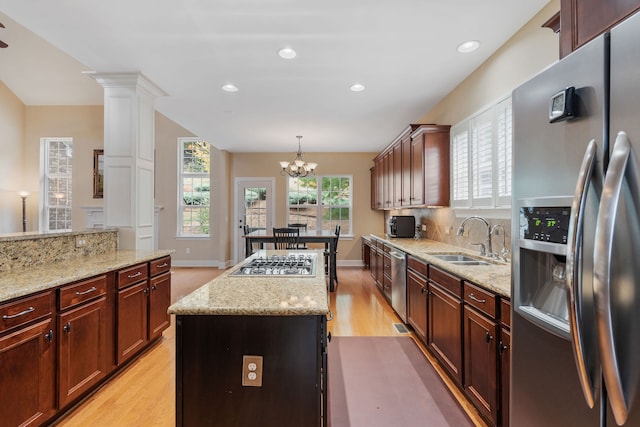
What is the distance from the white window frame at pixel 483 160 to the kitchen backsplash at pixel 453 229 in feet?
0.42

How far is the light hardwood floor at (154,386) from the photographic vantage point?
1941mm

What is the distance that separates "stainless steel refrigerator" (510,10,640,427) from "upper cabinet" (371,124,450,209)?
2.51m

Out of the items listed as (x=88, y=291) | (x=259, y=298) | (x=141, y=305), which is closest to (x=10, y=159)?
(x=141, y=305)

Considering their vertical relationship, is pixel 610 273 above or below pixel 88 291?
above

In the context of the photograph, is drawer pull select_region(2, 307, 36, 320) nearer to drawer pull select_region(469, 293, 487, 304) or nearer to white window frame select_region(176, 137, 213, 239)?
drawer pull select_region(469, 293, 487, 304)

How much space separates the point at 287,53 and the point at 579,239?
268 cm

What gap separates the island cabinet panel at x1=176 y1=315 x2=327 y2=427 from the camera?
1310mm

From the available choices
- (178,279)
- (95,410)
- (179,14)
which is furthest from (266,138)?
(95,410)

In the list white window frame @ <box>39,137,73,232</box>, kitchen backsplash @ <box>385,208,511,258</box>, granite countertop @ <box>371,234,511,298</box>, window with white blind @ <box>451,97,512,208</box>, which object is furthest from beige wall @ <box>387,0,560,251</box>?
white window frame @ <box>39,137,73,232</box>

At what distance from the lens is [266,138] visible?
5898 mm

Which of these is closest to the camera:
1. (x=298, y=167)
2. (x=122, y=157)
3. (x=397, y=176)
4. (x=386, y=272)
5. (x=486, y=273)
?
(x=486, y=273)

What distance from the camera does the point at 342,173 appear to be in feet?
23.8

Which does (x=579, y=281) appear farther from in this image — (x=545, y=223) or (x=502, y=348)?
(x=502, y=348)

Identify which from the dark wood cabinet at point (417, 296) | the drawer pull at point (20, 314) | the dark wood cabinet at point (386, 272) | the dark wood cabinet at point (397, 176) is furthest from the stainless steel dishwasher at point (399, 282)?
the drawer pull at point (20, 314)
